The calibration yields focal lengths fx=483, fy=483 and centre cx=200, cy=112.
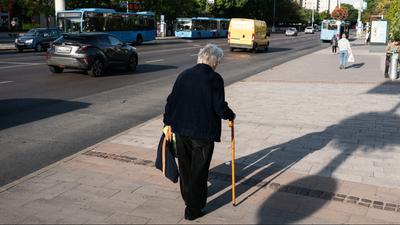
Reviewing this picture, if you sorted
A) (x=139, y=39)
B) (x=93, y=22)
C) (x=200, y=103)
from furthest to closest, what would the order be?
(x=139, y=39)
(x=93, y=22)
(x=200, y=103)

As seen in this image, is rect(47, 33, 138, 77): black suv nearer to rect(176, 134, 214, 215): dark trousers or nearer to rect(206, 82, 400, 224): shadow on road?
rect(206, 82, 400, 224): shadow on road

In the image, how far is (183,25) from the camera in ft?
196

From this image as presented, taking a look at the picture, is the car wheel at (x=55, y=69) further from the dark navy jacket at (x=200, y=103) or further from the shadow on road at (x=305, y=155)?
the dark navy jacket at (x=200, y=103)

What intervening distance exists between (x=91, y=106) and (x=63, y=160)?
4850mm

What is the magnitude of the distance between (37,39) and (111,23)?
8.03 meters

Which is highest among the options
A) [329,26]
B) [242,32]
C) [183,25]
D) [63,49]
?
[329,26]

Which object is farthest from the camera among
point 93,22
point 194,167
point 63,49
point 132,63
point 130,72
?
point 93,22

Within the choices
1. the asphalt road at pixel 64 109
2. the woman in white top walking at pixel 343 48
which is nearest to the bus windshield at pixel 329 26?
the woman in white top walking at pixel 343 48

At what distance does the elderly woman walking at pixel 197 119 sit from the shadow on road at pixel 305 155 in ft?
1.42

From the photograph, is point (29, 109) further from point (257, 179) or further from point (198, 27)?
point (198, 27)

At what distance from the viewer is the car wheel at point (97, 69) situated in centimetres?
1770

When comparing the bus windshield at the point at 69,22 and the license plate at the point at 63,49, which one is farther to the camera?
the bus windshield at the point at 69,22

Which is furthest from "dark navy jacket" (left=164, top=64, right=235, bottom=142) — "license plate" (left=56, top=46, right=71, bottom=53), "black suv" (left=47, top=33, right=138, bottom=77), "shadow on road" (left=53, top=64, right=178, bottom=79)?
"license plate" (left=56, top=46, right=71, bottom=53)

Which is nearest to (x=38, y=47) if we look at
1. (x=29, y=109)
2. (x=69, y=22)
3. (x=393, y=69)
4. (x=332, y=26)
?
(x=69, y=22)
